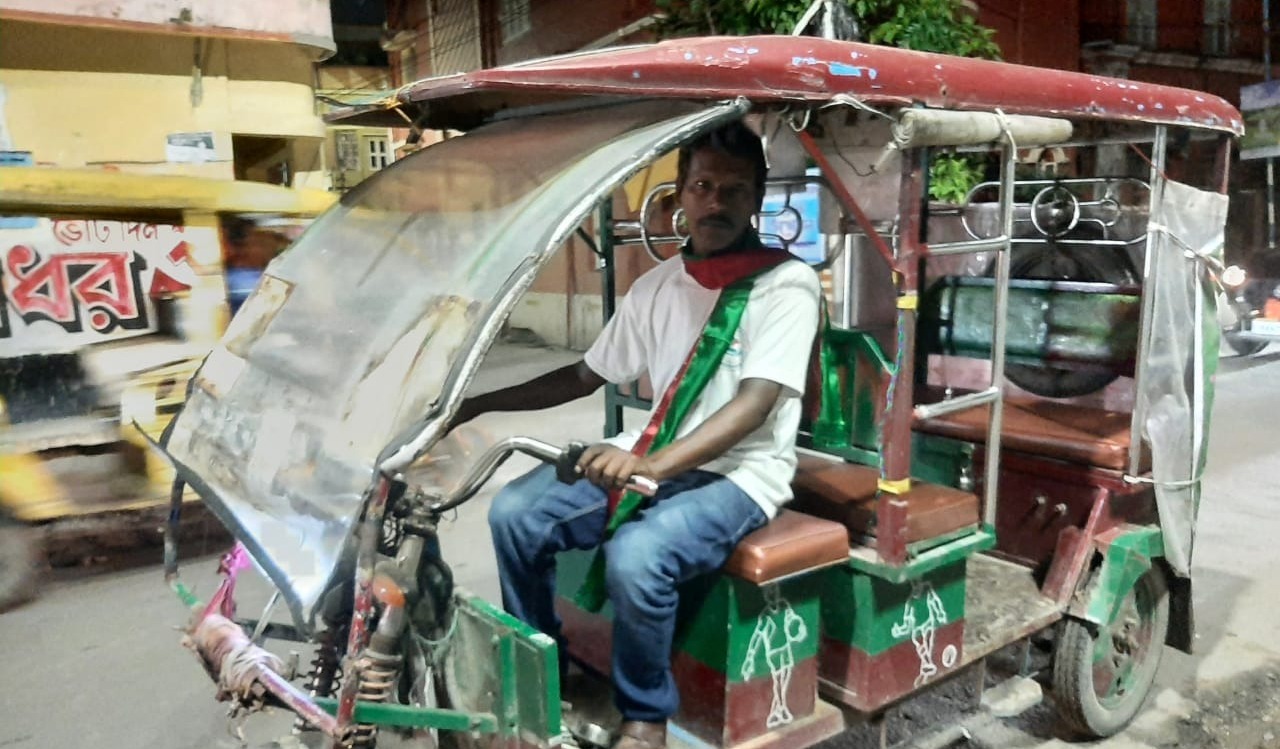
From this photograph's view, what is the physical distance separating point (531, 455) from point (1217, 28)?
2009 centimetres

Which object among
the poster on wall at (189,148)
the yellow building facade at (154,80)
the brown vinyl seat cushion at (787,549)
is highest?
the yellow building facade at (154,80)

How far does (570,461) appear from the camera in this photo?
2189 millimetres

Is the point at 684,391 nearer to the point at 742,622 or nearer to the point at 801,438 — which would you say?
the point at 742,622

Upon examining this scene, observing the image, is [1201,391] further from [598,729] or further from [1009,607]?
[598,729]

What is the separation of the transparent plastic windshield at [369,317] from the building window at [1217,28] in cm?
1897

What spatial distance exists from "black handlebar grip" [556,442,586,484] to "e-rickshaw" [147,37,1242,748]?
0.08 ft

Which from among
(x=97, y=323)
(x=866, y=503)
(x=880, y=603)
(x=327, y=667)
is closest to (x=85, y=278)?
(x=97, y=323)

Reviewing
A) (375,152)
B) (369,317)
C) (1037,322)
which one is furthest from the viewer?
(375,152)

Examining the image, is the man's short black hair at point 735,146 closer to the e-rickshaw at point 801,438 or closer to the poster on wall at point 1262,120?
the e-rickshaw at point 801,438

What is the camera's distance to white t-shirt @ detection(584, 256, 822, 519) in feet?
8.35

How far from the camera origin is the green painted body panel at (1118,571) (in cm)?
343

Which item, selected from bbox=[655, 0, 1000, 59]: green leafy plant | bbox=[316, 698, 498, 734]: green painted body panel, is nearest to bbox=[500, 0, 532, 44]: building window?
bbox=[655, 0, 1000, 59]: green leafy plant

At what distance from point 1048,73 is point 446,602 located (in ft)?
7.69

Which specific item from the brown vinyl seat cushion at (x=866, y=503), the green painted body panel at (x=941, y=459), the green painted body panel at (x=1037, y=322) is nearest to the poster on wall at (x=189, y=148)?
the green painted body panel at (x=1037, y=322)
